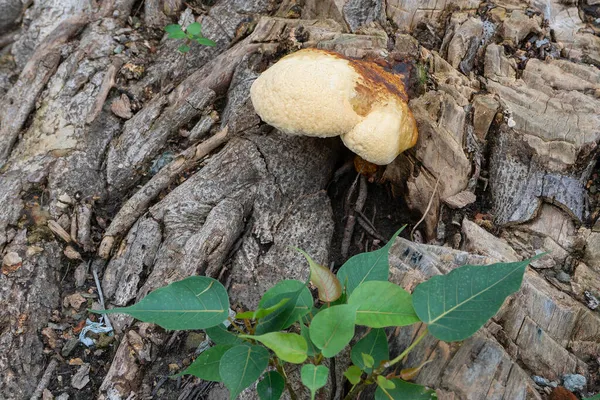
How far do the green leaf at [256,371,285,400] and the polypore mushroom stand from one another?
1644mm

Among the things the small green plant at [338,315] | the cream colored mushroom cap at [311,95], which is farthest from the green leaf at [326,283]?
the cream colored mushroom cap at [311,95]

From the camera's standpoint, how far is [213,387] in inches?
128

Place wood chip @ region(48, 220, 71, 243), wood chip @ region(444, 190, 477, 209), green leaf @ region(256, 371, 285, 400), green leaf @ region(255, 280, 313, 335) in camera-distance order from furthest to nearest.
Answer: wood chip @ region(48, 220, 71, 243)
wood chip @ region(444, 190, 477, 209)
green leaf @ region(256, 371, 285, 400)
green leaf @ region(255, 280, 313, 335)

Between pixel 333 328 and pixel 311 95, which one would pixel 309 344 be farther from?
pixel 311 95

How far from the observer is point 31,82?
478cm

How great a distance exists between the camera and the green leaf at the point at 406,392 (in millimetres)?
2223

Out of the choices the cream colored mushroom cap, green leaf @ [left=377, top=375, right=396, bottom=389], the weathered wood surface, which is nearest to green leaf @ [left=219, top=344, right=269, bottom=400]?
green leaf @ [left=377, top=375, right=396, bottom=389]

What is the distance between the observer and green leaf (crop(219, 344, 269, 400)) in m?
2.10

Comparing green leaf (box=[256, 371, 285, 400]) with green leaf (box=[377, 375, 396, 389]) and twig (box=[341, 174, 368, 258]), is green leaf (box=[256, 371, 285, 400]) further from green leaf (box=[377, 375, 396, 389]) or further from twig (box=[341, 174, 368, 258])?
twig (box=[341, 174, 368, 258])

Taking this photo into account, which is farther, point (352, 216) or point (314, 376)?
point (352, 216)

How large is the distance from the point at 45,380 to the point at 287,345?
2178mm

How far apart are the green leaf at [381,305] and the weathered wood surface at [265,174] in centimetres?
56

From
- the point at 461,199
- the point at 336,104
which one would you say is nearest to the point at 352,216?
the point at 461,199

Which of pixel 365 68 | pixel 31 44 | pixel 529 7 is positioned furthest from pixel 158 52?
pixel 529 7
